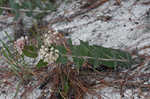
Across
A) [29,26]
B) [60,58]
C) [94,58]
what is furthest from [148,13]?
[29,26]

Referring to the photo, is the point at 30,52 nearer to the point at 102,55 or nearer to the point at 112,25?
the point at 102,55

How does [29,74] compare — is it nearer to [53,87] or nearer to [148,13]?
[53,87]

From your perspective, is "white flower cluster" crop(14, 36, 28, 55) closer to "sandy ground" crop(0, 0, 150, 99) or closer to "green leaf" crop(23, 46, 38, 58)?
"green leaf" crop(23, 46, 38, 58)

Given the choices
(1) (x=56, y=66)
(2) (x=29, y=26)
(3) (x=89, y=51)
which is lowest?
(1) (x=56, y=66)

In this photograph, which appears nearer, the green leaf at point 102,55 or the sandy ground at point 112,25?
the green leaf at point 102,55

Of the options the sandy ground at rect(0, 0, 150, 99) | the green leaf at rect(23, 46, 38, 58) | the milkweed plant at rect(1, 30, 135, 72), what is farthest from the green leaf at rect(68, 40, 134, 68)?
the green leaf at rect(23, 46, 38, 58)

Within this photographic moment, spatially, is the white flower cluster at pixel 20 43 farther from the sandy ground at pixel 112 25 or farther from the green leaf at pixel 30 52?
the sandy ground at pixel 112 25

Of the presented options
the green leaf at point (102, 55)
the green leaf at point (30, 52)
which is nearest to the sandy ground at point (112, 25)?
the green leaf at point (102, 55)
